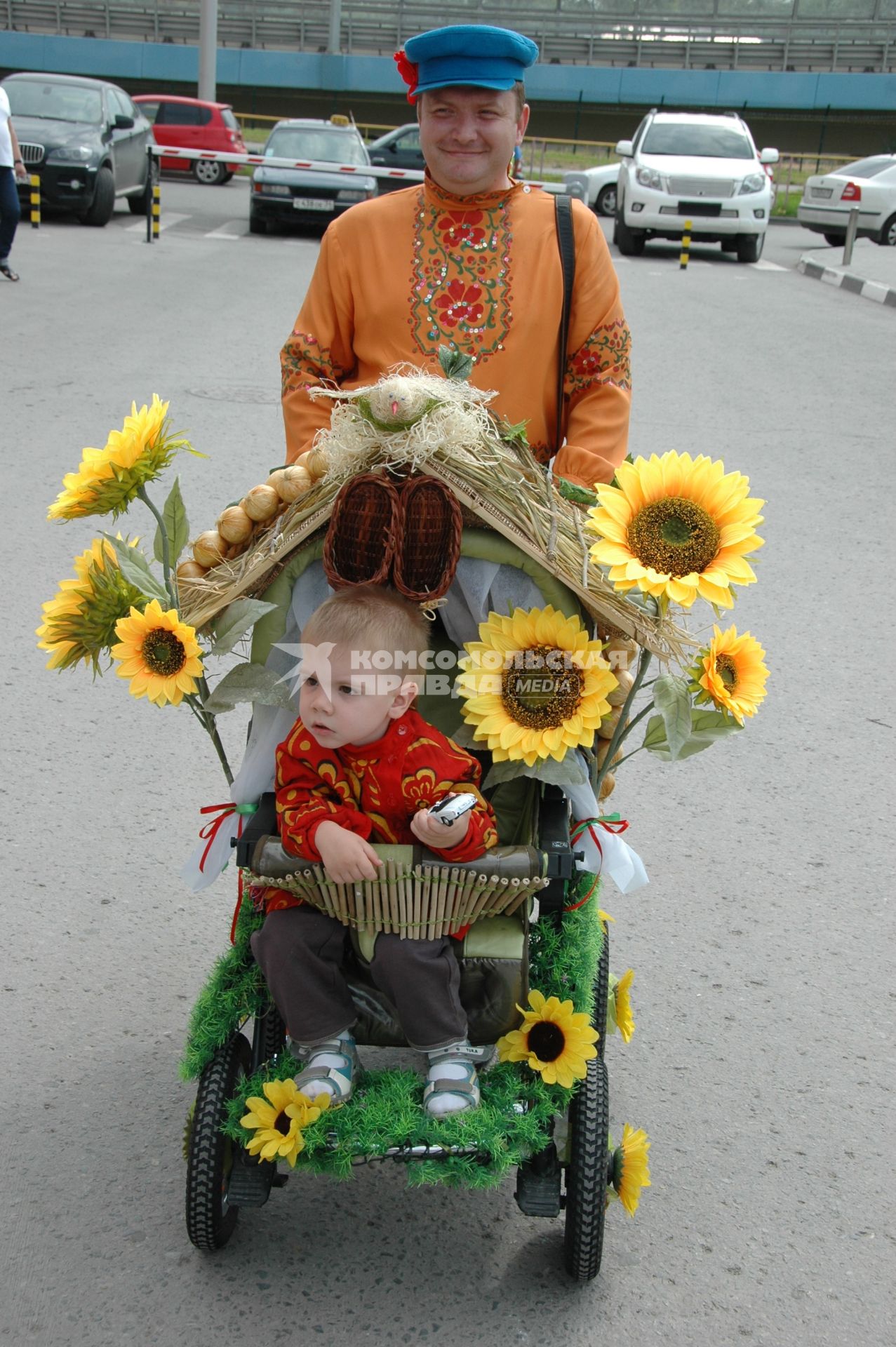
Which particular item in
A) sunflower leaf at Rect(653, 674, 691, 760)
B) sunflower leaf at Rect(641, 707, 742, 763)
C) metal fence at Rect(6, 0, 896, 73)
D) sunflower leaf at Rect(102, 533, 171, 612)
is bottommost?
sunflower leaf at Rect(641, 707, 742, 763)

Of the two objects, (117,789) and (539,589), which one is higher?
(539,589)

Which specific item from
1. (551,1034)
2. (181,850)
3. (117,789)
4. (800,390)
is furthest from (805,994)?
(800,390)

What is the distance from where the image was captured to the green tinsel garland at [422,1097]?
8.13 feet

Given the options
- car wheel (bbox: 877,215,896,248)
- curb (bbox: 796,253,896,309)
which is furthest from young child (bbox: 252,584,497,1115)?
car wheel (bbox: 877,215,896,248)

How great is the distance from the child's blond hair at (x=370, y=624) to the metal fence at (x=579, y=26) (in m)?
45.1

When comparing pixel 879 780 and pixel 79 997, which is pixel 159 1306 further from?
pixel 879 780

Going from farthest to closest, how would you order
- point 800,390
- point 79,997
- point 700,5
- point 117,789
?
point 700,5 < point 800,390 < point 117,789 < point 79,997

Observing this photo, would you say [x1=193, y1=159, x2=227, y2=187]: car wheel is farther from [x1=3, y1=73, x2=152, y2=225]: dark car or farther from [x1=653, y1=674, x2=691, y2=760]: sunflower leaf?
[x1=653, y1=674, x2=691, y2=760]: sunflower leaf

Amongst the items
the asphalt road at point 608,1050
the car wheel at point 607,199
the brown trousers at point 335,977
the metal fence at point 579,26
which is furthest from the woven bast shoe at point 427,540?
the metal fence at point 579,26

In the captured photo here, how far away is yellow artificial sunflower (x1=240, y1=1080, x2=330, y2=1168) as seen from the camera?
2463mm

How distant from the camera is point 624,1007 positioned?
3.22 metres

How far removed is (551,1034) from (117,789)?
2.23 meters

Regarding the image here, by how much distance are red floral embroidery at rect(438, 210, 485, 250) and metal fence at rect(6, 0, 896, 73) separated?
44.1 meters

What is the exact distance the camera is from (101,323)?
38.5 feet
